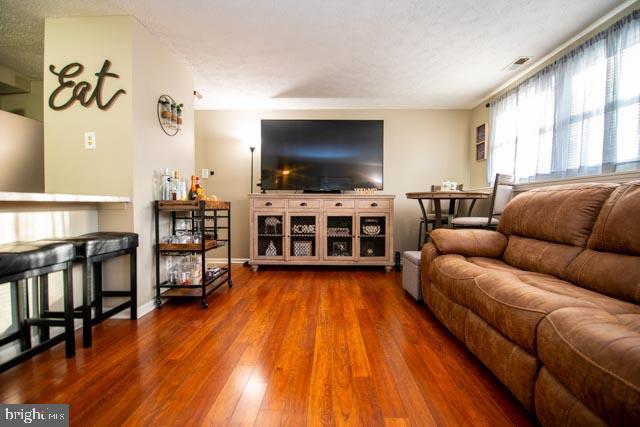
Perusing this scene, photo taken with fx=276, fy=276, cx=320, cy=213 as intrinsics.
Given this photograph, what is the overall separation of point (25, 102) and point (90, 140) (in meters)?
1.92

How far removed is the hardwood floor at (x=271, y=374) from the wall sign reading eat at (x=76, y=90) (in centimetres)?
161

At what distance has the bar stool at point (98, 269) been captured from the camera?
5.16 ft

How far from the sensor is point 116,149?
2.03 metres

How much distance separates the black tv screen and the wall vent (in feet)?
4.93

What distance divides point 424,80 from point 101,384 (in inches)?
144

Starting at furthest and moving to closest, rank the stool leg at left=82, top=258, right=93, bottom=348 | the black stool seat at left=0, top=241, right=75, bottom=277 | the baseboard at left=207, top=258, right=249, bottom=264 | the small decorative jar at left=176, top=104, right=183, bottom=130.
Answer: the baseboard at left=207, top=258, right=249, bottom=264 < the small decorative jar at left=176, top=104, right=183, bottom=130 < the stool leg at left=82, top=258, right=93, bottom=348 < the black stool seat at left=0, top=241, right=75, bottom=277

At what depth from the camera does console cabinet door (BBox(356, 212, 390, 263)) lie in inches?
140

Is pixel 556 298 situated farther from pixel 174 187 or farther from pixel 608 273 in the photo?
pixel 174 187

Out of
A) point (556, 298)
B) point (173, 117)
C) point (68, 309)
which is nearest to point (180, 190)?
point (173, 117)

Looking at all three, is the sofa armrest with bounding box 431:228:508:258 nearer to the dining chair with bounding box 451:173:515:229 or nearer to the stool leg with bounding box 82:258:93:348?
the dining chair with bounding box 451:173:515:229

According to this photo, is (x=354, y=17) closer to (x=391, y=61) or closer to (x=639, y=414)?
(x=391, y=61)

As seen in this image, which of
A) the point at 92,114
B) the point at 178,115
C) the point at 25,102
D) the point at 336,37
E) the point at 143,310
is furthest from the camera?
the point at 25,102

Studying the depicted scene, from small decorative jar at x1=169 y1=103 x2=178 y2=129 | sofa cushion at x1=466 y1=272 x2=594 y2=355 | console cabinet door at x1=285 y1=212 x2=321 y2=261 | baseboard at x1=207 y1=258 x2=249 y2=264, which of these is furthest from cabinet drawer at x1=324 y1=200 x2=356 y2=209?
sofa cushion at x1=466 y1=272 x2=594 y2=355

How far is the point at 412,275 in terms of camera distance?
2.40 metres
